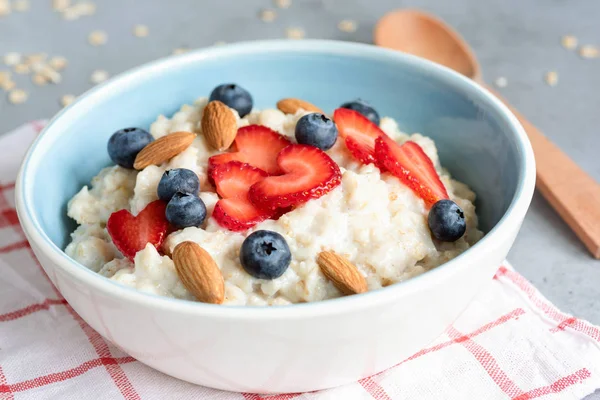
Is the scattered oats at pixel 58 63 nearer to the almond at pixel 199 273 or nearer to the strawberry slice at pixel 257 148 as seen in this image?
the strawberry slice at pixel 257 148

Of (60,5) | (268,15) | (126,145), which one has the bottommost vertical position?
(60,5)

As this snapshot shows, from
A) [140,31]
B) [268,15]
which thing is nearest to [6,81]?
[140,31]

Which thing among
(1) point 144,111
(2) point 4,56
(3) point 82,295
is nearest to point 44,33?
(2) point 4,56

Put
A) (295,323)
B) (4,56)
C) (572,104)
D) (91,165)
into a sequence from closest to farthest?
(295,323)
(91,165)
(572,104)
(4,56)

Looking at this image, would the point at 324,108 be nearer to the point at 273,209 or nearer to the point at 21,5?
the point at 273,209

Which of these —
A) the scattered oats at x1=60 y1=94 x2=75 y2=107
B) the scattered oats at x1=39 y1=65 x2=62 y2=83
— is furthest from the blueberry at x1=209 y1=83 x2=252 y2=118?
the scattered oats at x1=39 y1=65 x2=62 y2=83

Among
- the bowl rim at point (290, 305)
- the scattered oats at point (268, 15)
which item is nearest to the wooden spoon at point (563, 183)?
the bowl rim at point (290, 305)

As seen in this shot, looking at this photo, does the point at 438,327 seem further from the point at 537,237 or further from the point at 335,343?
the point at 537,237
